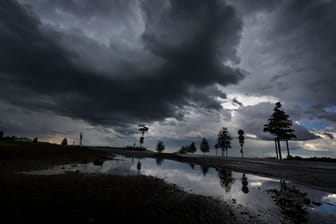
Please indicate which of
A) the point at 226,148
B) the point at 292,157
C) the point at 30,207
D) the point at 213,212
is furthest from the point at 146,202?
the point at 226,148

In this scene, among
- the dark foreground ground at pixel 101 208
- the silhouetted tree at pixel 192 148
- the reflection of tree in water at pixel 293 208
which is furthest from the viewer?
the silhouetted tree at pixel 192 148

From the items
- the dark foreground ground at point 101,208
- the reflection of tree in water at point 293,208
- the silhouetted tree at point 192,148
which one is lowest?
the dark foreground ground at point 101,208

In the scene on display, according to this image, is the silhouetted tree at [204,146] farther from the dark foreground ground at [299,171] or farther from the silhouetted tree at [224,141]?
the dark foreground ground at [299,171]

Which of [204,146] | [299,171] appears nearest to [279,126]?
[299,171]

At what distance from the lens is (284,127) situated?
51938 millimetres

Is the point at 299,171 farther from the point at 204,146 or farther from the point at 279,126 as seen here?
the point at 204,146

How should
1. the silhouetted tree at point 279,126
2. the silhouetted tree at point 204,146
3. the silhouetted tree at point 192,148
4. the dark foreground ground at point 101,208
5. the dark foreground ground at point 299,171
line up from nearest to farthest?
the dark foreground ground at point 101,208, the dark foreground ground at point 299,171, the silhouetted tree at point 279,126, the silhouetted tree at point 204,146, the silhouetted tree at point 192,148

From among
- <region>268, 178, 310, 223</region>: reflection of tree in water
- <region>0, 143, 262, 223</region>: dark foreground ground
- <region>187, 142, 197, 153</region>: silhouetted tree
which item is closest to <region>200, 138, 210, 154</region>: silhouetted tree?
<region>187, 142, 197, 153</region>: silhouetted tree

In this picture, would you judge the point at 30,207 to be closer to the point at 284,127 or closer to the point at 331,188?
the point at 331,188

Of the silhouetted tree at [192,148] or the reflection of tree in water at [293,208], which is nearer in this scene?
the reflection of tree in water at [293,208]

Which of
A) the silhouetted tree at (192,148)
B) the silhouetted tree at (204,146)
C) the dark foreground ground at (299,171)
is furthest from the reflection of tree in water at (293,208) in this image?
the silhouetted tree at (192,148)

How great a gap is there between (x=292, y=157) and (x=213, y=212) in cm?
5320

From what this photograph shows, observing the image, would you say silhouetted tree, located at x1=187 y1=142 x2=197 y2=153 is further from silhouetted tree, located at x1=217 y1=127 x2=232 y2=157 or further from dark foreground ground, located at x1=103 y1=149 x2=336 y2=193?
dark foreground ground, located at x1=103 y1=149 x2=336 y2=193

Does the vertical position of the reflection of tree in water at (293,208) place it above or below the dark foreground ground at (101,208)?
above
